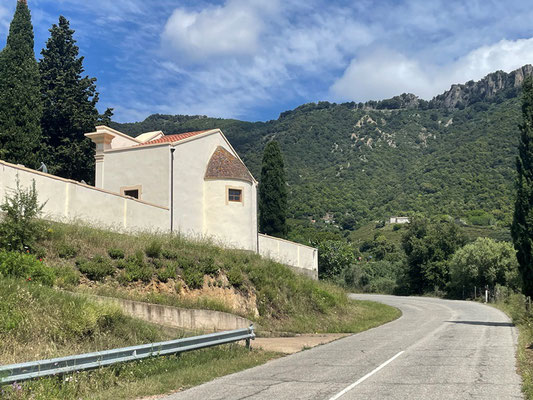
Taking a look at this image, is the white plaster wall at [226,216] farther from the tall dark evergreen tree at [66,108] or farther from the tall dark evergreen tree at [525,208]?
the tall dark evergreen tree at [66,108]

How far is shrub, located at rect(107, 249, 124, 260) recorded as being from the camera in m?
18.0

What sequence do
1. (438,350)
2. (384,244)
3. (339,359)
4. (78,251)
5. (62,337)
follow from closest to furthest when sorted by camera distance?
Answer: (62,337), (339,359), (438,350), (78,251), (384,244)

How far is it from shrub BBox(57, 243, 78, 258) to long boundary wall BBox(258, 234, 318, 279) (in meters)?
16.4

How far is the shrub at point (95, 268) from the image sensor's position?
16406 mm

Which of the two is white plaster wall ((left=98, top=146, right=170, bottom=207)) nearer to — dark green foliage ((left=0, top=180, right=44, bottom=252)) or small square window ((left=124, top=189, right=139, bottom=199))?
small square window ((left=124, top=189, right=139, bottom=199))

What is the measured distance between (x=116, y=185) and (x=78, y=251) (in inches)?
502

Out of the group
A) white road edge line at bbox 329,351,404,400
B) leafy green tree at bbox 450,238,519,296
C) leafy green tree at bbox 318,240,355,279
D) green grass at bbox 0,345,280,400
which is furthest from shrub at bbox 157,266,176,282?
leafy green tree at bbox 318,240,355,279

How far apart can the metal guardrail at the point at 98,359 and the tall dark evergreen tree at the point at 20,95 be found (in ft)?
88.7

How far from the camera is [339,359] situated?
13.8 m

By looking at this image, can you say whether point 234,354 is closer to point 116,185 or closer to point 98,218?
point 98,218

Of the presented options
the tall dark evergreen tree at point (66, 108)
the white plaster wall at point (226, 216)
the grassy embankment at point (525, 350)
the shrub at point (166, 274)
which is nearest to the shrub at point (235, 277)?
the shrub at point (166, 274)

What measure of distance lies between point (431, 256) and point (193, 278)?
172ft

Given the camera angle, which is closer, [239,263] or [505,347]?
[505,347]

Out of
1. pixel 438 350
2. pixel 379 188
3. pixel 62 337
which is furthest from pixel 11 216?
pixel 379 188
